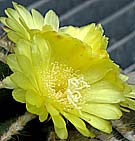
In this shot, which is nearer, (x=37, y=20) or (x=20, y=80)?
(x=20, y=80)

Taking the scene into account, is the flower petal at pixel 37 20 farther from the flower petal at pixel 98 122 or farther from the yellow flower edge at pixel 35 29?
the flower petal at pixel 98 122

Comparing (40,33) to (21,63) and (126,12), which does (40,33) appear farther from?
(126,12)

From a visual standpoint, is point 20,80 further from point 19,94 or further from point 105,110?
point 105,110

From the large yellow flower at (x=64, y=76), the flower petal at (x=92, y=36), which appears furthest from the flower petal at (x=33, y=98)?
the flower petal at (x=92, y=36)

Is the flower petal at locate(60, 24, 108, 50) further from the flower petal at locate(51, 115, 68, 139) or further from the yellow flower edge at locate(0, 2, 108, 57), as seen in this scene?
the flower petal at locate(51, 115, 68, 139)

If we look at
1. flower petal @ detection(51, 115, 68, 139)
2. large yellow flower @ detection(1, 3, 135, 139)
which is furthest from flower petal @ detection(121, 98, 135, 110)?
flower petal @ detection(51, 115, 68, 139)

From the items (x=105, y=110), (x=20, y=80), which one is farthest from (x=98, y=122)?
(x=20, y=80)
